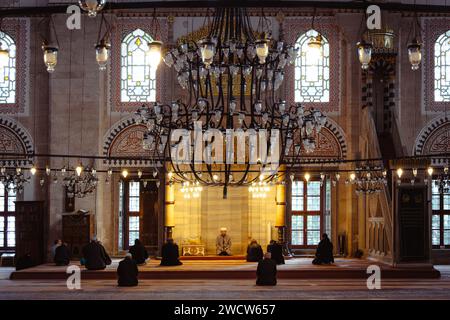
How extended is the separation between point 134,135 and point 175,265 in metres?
3.78

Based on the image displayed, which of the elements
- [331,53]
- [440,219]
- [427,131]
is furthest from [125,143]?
[440,219]

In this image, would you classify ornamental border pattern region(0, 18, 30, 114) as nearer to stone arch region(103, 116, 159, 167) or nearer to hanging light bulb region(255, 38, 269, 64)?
stone arch region(103, 116, 159, 167)

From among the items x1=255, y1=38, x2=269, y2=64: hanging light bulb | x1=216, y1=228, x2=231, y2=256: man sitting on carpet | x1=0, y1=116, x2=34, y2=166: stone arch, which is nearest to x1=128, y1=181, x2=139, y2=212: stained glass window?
x1=216, y1=228, x2=231, y2=256: man sitting on carpet

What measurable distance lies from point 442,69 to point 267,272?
7.54 m

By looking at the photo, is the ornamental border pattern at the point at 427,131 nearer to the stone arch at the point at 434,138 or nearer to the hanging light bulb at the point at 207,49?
the stone arch at the point at 434,138

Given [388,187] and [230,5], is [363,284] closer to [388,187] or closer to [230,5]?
[388,187]

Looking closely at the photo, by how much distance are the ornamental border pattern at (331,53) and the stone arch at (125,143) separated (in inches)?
136

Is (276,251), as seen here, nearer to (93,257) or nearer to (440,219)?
(93,257)

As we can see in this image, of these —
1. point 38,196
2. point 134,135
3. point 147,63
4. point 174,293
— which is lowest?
point 174,293

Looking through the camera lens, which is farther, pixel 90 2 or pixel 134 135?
pixel 134 135

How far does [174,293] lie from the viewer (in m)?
12.6
